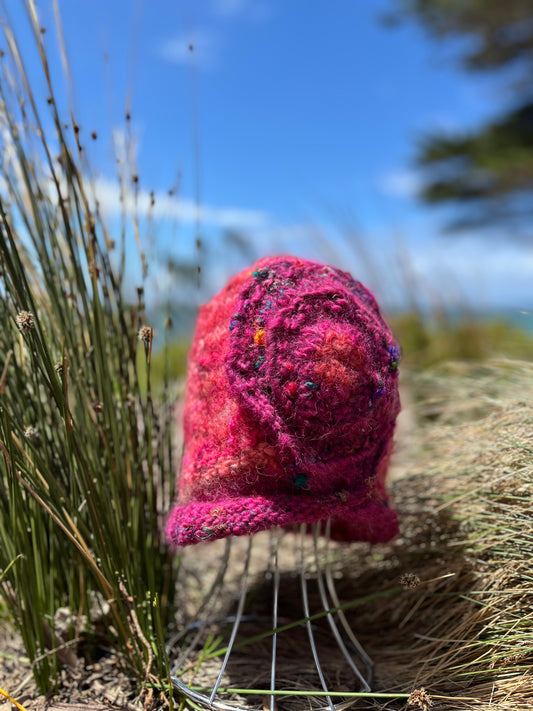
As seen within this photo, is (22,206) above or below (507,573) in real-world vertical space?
above

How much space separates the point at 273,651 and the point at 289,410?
0.40m

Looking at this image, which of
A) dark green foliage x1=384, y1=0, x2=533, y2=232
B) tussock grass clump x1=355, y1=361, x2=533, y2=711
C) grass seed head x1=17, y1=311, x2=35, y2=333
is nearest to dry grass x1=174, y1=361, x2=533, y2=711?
tussock grass clump x1=355, y1=361, x2=533, y2=711

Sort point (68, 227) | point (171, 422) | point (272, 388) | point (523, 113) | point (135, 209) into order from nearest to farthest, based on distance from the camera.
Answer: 1. point (272, 388)
2. point (68, 227)
3. point (135, 209)
4. point (171, 422)
5. point (523, 113)

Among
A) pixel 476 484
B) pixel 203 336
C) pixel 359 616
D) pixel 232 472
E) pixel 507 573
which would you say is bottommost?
pixel 359 616

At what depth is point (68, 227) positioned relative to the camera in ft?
2.95

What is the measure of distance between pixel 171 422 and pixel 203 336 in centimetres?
26

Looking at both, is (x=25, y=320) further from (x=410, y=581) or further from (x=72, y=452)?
(x=410, y=581)

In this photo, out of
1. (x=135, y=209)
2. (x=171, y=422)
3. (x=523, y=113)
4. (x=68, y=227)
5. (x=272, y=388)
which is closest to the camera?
→ (x=272, y=388)

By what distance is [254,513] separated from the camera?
79 centimetres

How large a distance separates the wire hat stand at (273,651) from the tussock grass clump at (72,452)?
4.1 inches

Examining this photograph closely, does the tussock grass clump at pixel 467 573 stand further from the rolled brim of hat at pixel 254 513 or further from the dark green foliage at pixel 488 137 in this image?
the dark green foliage at pixel 488 137

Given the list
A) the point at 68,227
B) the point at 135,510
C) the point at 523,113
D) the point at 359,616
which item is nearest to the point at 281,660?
the point at 359,616

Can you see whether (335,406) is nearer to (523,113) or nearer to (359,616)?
(359,616)

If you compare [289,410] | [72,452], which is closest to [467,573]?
[289,410]
